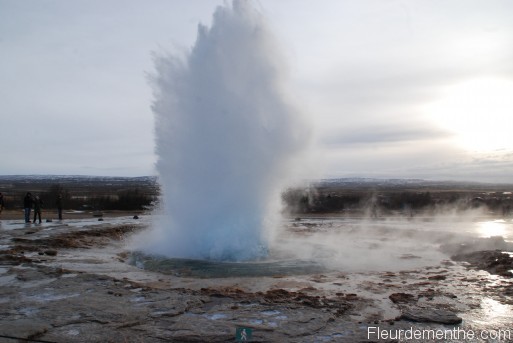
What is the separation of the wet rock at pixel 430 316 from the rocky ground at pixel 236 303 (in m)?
0.01

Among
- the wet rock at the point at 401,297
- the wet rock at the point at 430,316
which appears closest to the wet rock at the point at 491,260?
the wet rock at the point at 401,297

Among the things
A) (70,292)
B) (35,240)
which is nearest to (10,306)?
(70,292)

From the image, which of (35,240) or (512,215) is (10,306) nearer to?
(35,240)

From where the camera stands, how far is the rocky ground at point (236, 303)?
17.8 feet

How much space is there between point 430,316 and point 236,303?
268cm

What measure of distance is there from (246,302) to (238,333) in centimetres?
224

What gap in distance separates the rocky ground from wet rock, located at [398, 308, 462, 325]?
0.01 meters

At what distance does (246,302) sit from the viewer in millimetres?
6852

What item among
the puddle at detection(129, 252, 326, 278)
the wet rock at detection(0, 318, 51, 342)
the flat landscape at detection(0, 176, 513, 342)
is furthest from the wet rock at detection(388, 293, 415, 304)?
the wet rock at detection(0, 318, 51, 342)

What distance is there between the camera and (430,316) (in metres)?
6.15

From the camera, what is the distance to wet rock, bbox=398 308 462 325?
5973 mm

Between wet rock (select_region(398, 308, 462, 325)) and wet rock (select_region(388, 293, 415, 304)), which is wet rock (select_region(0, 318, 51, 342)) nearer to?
wet rock (select_region(398, 308, 462, 325))

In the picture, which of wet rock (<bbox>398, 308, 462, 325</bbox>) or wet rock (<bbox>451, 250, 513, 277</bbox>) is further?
wet rock (<bbox>451, 250, 513, 277</bbox>)

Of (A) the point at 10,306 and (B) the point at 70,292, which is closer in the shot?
(A) the point at 10,306
